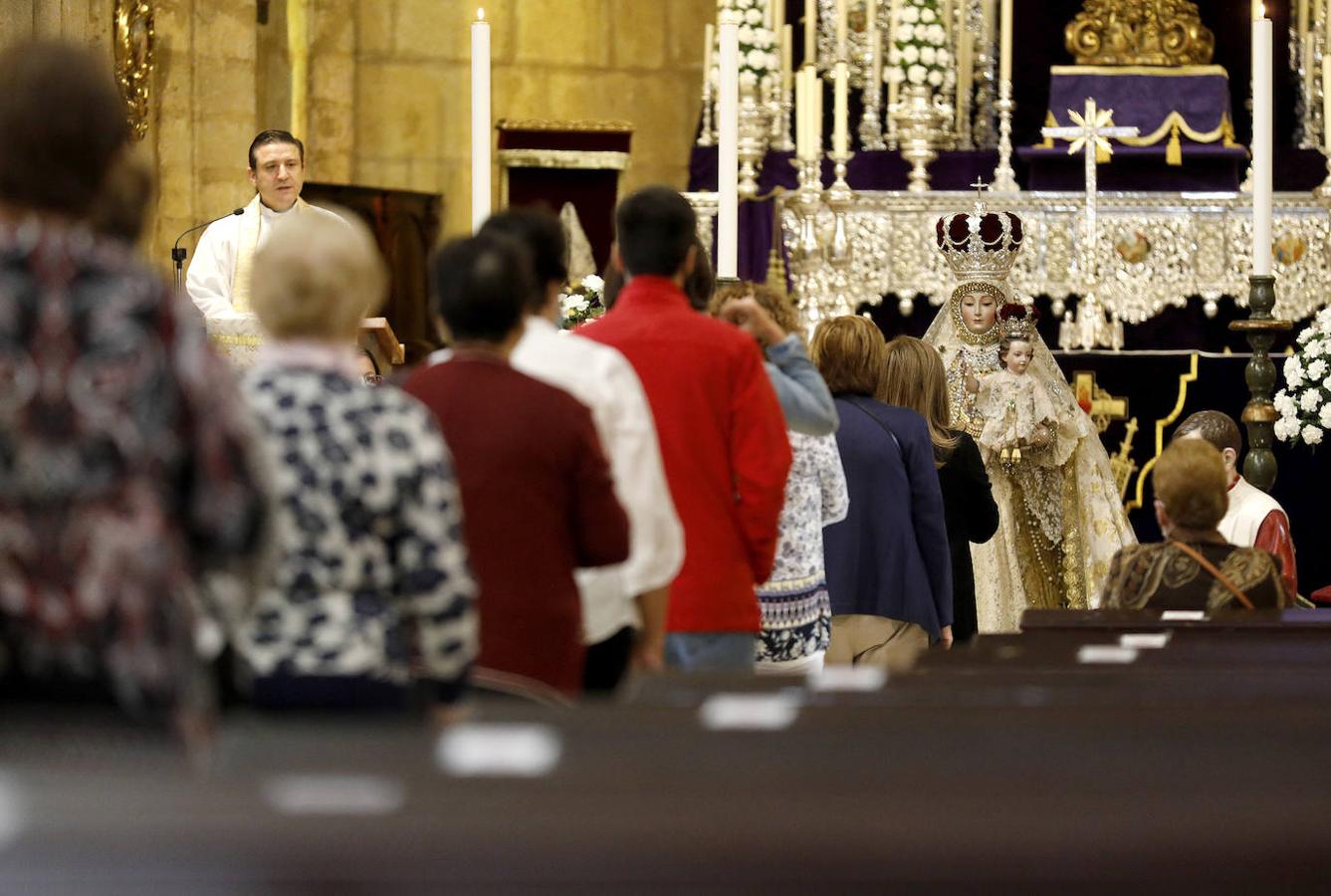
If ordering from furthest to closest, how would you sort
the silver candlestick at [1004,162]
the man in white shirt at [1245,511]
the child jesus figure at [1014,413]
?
1. the silver candlestick at [1004,162]
2. the child jesus figure at [1014,413]
3. the man in white shirt at [1245,511]

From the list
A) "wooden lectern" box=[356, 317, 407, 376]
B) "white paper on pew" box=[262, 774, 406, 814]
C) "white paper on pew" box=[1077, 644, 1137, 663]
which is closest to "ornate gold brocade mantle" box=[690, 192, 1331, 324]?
"wooden lectern" box=[356, 317, 407, 376]

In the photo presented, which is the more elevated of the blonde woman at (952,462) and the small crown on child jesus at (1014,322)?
the small crown on child jesus at (1014,322)

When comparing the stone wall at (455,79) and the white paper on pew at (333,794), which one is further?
the stone wall at (455,79)

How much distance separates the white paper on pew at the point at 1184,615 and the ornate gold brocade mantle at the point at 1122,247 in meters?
5.34

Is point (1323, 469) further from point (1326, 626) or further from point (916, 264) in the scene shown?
point (1326, 626)

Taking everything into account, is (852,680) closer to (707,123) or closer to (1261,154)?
(1261,154)

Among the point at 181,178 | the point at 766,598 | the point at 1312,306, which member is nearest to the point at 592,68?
the point at 181,178

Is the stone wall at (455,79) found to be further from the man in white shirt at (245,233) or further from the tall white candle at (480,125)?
the tall white candle at (480,125)

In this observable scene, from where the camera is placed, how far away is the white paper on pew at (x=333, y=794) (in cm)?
174

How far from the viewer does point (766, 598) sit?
507cm

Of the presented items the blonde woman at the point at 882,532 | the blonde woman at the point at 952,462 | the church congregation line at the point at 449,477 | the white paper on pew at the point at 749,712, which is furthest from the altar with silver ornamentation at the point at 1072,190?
the white paper on pew at the point at 749,712

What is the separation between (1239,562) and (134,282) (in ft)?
10.3

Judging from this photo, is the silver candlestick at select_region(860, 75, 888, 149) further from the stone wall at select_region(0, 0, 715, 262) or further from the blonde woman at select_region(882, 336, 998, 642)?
the blonde woman at select_region(882, 336, 998, 642)

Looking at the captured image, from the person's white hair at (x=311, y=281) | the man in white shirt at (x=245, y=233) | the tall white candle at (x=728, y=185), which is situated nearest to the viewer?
the person's white hair at (x=311, y=281)
